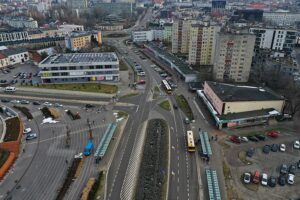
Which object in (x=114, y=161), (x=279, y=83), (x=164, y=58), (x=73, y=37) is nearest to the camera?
(x=114, y=161)

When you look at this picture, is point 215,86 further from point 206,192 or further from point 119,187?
point 119,187

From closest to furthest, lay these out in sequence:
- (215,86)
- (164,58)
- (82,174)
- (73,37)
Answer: (82,174) → (215,86) → (164,58) → (73,37)

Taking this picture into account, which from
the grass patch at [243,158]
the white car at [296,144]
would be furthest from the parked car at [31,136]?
the white car at [296,144]

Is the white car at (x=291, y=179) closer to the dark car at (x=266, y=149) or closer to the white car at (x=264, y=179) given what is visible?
the white car at (x=264, y=179)

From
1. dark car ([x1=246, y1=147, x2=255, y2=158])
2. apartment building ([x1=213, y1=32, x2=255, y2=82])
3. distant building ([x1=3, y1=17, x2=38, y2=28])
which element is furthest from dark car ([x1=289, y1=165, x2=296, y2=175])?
distant building ([x1=3, y1=17, x2=38, y2=28])

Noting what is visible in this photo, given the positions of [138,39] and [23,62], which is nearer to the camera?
[23,62]

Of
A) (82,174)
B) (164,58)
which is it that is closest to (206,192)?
(82,174)

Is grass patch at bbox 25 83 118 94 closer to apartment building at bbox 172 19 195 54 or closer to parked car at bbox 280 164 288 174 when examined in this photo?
parked car at bbox 280 164 288 174
